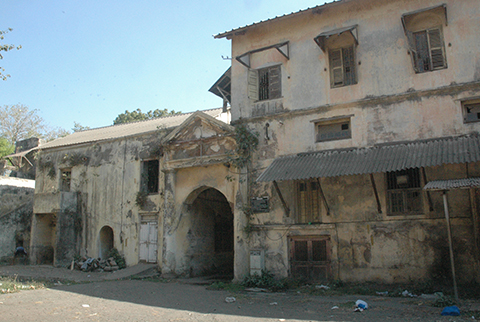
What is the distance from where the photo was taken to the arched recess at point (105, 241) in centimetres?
1910

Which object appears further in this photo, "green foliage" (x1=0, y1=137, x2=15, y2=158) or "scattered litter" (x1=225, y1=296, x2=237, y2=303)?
"green foliage" (x1=0, y1=137, x2=15, y2=158)

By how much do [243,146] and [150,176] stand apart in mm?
6422

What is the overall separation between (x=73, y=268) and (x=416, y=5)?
58.5 feet

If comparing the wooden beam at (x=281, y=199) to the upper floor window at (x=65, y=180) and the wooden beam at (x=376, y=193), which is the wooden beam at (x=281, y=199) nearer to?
the wooden beam at (x=376, y=193)

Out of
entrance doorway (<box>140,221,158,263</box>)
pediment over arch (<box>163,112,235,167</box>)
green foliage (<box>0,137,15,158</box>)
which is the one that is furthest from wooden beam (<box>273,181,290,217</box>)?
green foliage (<box>0,137,15,158</box>)

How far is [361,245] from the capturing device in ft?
39.0

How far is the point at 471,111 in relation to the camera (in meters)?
11.3

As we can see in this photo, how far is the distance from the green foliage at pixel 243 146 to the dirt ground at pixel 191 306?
4.52 meters

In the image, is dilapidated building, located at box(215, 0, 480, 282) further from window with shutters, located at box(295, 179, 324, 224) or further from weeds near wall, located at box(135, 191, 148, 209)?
weeds near wall, located at box(135, 191, 148, 209)

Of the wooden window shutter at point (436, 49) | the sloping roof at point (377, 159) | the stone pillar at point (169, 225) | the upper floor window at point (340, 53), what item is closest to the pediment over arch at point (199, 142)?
the stone pillar at point (169, 225)

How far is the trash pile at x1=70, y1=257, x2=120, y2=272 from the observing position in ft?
56.9

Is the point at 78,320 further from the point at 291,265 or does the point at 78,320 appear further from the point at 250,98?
the point at 250,98

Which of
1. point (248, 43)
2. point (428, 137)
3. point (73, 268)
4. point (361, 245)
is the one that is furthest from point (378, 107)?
point (73, 268)

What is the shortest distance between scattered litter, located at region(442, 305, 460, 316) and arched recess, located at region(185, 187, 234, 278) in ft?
31.4
